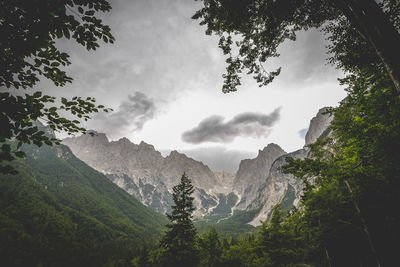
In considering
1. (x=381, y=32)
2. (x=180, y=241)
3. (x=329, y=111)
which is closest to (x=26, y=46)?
(x=381, y=32)

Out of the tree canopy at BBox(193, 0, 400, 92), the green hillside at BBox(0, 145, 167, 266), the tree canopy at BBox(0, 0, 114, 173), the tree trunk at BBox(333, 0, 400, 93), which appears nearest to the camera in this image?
the tree canopy at BBox(0, 0, 114, 173)

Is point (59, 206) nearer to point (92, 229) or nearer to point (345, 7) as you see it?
point (92, 229)

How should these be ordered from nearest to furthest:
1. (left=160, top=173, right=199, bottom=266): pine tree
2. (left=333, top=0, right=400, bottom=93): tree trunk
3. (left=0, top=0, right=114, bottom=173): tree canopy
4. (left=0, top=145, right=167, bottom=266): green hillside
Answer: (left=0, top=0, right=114, bottom=173): tree canopy < (left=333, top=0, right=400, bottom=93): tree trunk < (left=160, top=173, right=199, bottom=266): pine tree < (left=0, top=145, right=167, bottom=266): green hillside

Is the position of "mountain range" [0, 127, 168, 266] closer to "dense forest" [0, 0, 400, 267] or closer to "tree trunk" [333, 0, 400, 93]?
"dense forest" [0, 0, 400, 267]

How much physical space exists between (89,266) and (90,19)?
127 meters

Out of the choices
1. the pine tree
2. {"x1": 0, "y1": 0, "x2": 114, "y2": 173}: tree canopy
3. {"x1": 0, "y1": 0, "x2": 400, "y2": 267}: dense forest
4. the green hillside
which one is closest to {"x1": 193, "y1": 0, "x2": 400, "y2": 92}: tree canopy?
{"x1": 0, "y1": 0, "x2": 400, "y2": 267}: dense forest

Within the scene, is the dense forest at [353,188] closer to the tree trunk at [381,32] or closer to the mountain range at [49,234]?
the tree trunk at [381,32]

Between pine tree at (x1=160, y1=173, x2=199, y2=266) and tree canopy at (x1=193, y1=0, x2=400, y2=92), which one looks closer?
tree canopy at (x1=193, y1=0, x2=400, y2=92)

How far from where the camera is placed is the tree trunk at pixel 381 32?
3668 mm

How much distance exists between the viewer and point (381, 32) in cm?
375

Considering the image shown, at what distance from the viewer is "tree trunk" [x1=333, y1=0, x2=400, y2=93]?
3668 millimetres

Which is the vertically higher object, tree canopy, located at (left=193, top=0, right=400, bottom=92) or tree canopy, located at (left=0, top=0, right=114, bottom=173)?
tree canopy, located at (left=193, top=0, right=400, bottom=92)

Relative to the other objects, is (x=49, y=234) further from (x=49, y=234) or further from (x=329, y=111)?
(x=329, y=111)

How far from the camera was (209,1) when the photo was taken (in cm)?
698
